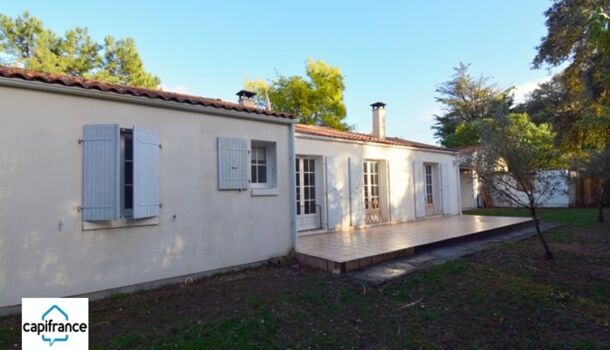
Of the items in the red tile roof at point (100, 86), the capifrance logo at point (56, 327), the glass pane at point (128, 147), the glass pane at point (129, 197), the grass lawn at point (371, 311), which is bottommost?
the grass lawn at point (371, 311)

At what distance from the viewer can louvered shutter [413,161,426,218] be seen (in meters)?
12.5

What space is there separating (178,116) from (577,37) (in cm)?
1311

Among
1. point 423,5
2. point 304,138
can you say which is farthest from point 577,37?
point 304,138

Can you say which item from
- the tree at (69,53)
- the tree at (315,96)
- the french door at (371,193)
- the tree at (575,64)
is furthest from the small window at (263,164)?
the tree at (315,96)

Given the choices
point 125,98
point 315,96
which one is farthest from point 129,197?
point 315,96

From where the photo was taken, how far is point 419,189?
12695 millimetres

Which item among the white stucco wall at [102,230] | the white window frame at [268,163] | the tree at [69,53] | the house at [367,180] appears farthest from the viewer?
the tree at [69,53]

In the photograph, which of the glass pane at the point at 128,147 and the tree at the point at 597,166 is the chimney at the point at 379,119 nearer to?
the tree at the point at 597,166

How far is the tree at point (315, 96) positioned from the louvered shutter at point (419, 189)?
12948mm

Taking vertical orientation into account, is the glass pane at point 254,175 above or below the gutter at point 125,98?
below

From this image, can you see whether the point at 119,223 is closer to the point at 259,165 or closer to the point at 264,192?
the point at 264,192

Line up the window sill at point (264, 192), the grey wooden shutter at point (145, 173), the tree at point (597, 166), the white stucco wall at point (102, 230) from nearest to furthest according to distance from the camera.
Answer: the white stucco wall at point (102, 230) → the grey wooden shutter at point (145, 173) → the window sill at point (264, 192) → the tree at point (597, 166)

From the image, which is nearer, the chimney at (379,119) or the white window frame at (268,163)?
the white window frame at (268,163)

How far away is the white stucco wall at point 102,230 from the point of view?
14.2ft
